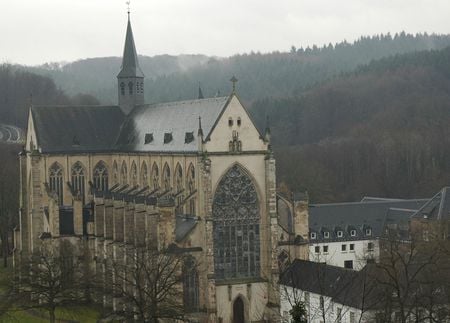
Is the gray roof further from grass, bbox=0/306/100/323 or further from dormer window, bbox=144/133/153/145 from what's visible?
grass, bbox=0/306/100/323

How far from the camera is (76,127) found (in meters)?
81.3

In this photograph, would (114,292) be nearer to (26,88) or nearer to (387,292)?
(387,292)

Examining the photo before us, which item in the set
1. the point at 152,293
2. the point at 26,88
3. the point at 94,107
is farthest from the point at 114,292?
the point at 26,88

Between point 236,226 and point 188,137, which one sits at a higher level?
point 188,137

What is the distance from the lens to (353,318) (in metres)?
56.4

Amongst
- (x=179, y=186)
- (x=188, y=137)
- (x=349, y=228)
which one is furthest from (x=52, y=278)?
(x=349, y=228)

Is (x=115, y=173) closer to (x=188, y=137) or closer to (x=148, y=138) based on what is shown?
(x=148, y=138)

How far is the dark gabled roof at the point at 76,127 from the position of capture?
259 feet

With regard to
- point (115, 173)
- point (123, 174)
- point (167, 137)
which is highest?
point (167, 137)

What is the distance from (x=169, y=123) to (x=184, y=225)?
35.7 feet

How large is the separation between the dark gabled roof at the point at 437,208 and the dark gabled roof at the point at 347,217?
17.7 ft

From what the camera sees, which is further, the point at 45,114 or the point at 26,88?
the point at 26,88

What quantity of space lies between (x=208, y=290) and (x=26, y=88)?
5776 inches

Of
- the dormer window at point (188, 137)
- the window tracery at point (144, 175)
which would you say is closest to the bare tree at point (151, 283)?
the window tracery at point (144, 175)
